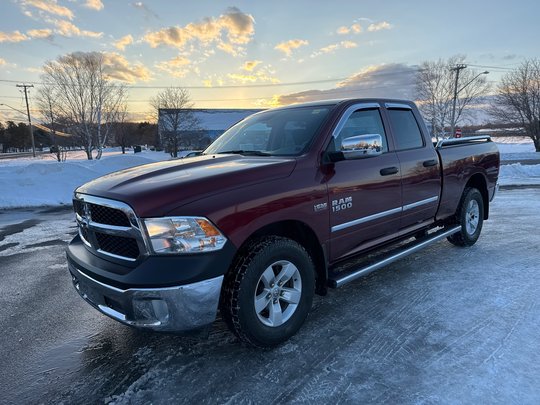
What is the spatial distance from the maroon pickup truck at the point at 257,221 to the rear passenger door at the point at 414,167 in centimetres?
2

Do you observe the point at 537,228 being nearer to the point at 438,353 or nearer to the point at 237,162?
the point at 438,353

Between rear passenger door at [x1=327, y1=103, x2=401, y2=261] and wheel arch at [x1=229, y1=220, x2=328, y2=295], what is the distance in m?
0.14

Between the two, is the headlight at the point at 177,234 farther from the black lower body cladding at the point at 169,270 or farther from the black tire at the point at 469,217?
the black tire at the point at 469,217

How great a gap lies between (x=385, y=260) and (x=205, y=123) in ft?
177

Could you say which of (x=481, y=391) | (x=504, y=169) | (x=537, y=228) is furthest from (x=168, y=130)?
(x=481, y=391)

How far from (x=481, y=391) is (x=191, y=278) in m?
1.97

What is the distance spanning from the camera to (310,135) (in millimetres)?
3398

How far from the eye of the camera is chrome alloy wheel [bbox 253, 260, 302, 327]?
2.82m

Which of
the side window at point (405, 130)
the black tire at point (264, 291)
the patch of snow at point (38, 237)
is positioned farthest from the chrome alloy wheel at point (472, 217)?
the patch of snow at point (38, 237)

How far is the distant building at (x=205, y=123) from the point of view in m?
36.6

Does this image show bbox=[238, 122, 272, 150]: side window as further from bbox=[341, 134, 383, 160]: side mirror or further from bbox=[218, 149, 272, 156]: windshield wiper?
bbox=[341, 134, 383, 160]: side mirror

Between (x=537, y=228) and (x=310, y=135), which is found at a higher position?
(x=310, y=135)

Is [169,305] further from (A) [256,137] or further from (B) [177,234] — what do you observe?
(A) [256,137]

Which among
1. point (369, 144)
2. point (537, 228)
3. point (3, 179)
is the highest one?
point (369, 144)
